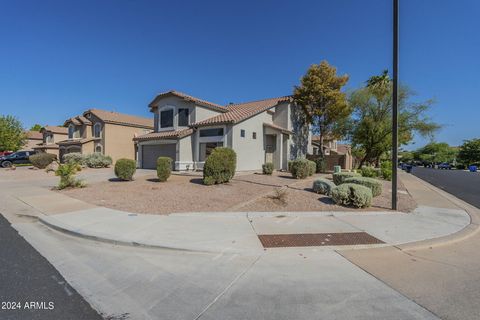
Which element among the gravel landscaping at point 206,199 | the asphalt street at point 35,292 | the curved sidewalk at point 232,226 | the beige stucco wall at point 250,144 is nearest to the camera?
the asphalt street at point 35,292

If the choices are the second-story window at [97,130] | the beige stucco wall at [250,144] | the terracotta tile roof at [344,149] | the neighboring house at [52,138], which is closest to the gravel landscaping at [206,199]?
the beige stucco wall at [250,144]

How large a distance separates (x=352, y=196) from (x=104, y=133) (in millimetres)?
28484

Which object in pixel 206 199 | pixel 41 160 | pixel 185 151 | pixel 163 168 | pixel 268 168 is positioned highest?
pixel 185 151

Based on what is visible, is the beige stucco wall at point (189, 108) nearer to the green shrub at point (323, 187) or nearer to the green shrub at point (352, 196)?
the green shrub at point (323, 187)

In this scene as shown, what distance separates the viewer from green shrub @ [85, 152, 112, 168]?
24859 mm

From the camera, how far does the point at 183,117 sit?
2162cm

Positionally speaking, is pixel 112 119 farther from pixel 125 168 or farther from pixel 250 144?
pixel 250 144

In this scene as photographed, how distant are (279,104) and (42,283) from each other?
21545 mm

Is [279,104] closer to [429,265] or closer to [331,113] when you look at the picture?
[331,113]

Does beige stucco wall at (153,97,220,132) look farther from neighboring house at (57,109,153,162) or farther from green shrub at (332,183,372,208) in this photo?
green shrub at (332,183,372,208)

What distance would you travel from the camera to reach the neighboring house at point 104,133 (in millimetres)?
29047

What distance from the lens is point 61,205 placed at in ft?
28.1

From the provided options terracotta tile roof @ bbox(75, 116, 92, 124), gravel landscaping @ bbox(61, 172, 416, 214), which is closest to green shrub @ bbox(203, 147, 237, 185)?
gravel landscaping @ bbox(61, 172, 416, 214)

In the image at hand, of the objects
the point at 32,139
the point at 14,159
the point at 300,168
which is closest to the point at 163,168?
the point at 300,168
